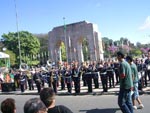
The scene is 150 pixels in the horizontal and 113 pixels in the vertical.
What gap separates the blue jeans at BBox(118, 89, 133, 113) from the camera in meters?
9.40

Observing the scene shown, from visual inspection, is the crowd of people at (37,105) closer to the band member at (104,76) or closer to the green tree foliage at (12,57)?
the band member at (104,76)

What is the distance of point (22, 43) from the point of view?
96688 millimetres

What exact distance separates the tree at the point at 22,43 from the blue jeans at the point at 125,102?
84425 mm

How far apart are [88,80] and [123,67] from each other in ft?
34.6

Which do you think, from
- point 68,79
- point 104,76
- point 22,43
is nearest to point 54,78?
point 68,79

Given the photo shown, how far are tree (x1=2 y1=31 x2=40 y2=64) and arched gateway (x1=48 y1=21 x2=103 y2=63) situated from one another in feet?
88.9

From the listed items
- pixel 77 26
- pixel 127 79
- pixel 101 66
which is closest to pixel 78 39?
pixel 77 26

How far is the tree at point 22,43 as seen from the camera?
311ft

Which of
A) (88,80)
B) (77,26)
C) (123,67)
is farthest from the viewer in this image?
(77,26)

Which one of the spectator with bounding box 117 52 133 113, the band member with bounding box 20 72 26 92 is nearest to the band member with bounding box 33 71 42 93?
the band member with bounding box 20 72 26 92

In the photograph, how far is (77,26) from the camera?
64250 millimetres

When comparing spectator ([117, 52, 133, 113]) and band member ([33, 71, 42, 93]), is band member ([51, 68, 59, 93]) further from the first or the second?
spectator ([117, 52, 133, 113])

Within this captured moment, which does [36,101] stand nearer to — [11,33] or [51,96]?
[51,96]

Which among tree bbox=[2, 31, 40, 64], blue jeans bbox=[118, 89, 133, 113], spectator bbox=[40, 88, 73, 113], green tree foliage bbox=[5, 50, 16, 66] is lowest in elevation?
blue jeans bbox=[118, 89, 133, 113]
